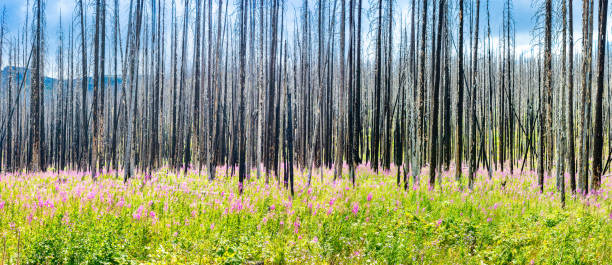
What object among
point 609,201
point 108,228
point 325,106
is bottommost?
point 609,201

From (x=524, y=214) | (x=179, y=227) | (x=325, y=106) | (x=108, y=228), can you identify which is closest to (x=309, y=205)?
(x=179, y=227)

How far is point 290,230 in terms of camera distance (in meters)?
5.29

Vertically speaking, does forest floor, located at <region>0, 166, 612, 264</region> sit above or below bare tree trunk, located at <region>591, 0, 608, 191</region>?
below

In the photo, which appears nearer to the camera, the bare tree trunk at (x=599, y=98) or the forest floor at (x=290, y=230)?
the forest floor at (x=290, y=230)

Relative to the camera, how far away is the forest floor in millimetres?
4008

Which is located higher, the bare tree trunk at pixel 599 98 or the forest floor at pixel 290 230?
the bare tree trunk at pixel 599 98

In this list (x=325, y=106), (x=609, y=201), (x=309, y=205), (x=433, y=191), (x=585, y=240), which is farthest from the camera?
(x=325, y=106)

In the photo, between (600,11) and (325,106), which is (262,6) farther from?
(600,11)

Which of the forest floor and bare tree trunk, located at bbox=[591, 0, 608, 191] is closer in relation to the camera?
the forest floor

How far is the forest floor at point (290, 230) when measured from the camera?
13.1ft

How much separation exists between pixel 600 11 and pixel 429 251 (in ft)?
27.3

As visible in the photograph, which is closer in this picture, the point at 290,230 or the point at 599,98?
the point at 290,230

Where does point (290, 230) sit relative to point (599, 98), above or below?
below

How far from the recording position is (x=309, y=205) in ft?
20.8
